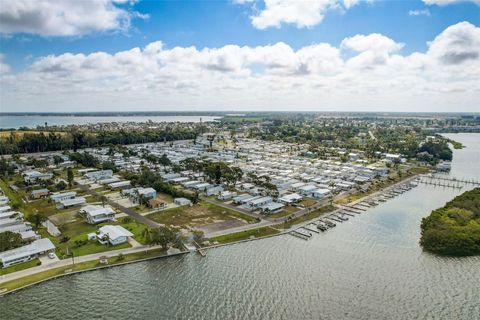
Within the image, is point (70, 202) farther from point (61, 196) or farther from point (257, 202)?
point (257, 202)

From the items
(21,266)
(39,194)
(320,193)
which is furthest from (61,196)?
(320,193)

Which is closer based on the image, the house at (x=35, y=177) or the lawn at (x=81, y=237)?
the lawn at (x=81, y=237)

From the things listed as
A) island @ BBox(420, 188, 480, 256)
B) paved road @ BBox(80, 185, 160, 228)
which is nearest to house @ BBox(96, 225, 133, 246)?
paved road @ BBox(80, 185, 160, 228)

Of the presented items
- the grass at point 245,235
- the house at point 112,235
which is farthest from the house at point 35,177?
the grass at point 245,235

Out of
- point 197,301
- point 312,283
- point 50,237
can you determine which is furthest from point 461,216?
point 50,237

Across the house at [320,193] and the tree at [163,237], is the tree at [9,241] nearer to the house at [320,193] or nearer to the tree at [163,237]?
the tree at [163,237]

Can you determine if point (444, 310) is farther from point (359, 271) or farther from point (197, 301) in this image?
point (197, 301)
